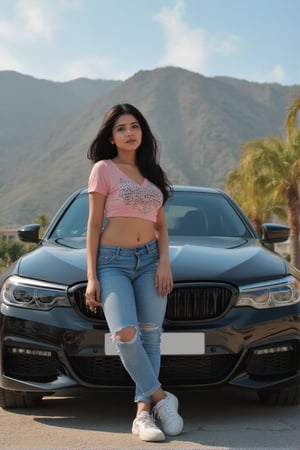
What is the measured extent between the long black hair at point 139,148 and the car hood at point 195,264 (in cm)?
46

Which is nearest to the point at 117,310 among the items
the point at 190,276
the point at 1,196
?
the point at 190,276

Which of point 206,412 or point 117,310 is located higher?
point 117,310

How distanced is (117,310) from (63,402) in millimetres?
1323

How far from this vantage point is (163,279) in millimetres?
3963

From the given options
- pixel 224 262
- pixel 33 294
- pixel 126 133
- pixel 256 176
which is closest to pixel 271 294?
pixel 224 262

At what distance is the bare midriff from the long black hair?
0.31 m

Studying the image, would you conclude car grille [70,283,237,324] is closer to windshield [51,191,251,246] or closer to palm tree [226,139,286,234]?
windshield [51,191,251,246]

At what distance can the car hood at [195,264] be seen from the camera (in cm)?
426

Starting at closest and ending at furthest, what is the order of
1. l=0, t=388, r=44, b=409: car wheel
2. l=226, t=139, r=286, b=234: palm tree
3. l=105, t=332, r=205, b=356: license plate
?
l=105, t=332, r=205, b=356: license plate → l=0, t=388, r=44, b=409: car wheel → l=226, t=139, r=286, b=234: palm tree

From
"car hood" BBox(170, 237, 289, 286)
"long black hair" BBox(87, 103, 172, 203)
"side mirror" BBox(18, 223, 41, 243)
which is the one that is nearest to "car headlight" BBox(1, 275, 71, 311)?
"car hood" BBox(170, 237, 289, 286)

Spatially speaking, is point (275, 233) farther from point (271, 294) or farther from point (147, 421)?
point (147, 421)

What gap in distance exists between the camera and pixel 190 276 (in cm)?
424

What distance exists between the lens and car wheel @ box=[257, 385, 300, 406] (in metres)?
4.51

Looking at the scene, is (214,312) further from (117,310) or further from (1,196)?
(1,196)
